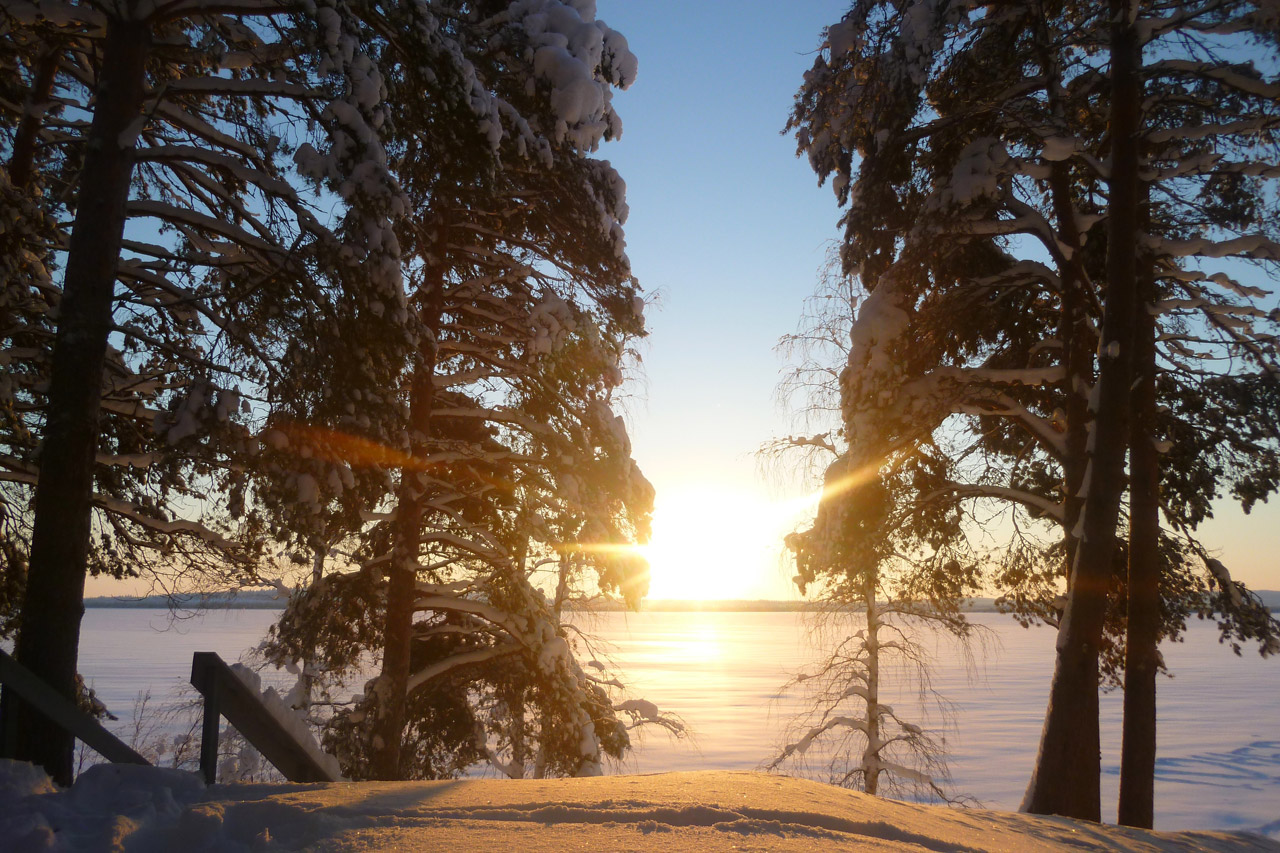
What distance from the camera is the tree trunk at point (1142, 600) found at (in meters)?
9.70

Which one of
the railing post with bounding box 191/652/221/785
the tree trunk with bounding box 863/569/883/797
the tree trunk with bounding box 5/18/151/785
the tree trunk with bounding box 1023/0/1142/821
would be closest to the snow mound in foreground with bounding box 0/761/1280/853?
the railing post with bounding box 191/652/221/785

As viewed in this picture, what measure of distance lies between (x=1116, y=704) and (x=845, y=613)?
130 ft

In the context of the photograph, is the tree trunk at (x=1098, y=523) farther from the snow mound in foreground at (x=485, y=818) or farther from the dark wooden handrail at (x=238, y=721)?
the dark wooden handrail at (x=238, y=721)

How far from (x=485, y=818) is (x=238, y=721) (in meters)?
1.88

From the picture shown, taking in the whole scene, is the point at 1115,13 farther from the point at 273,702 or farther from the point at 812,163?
the point at 273,702

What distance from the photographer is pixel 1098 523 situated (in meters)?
8.64

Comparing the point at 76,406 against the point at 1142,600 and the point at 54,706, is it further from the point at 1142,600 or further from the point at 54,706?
the point at 1142,600

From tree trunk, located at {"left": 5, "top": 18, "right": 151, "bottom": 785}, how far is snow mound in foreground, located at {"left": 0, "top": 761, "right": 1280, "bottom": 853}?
1.68 meters

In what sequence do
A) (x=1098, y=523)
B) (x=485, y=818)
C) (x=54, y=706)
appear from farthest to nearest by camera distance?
(x=1098, y=523) → (x=54, y=706) → (x=485, y=818)

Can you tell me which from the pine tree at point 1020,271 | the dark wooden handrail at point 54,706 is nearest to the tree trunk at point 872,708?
the pine tree at point 1020,271

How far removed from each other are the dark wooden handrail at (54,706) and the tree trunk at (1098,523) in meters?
8.19

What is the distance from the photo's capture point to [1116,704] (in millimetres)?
47406

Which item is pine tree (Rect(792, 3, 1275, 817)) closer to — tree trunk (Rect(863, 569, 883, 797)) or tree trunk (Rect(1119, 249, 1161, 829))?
tree trunk (Rect(1119, 249, 1161, 829))

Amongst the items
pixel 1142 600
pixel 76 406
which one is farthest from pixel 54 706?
pixel 1142 600
